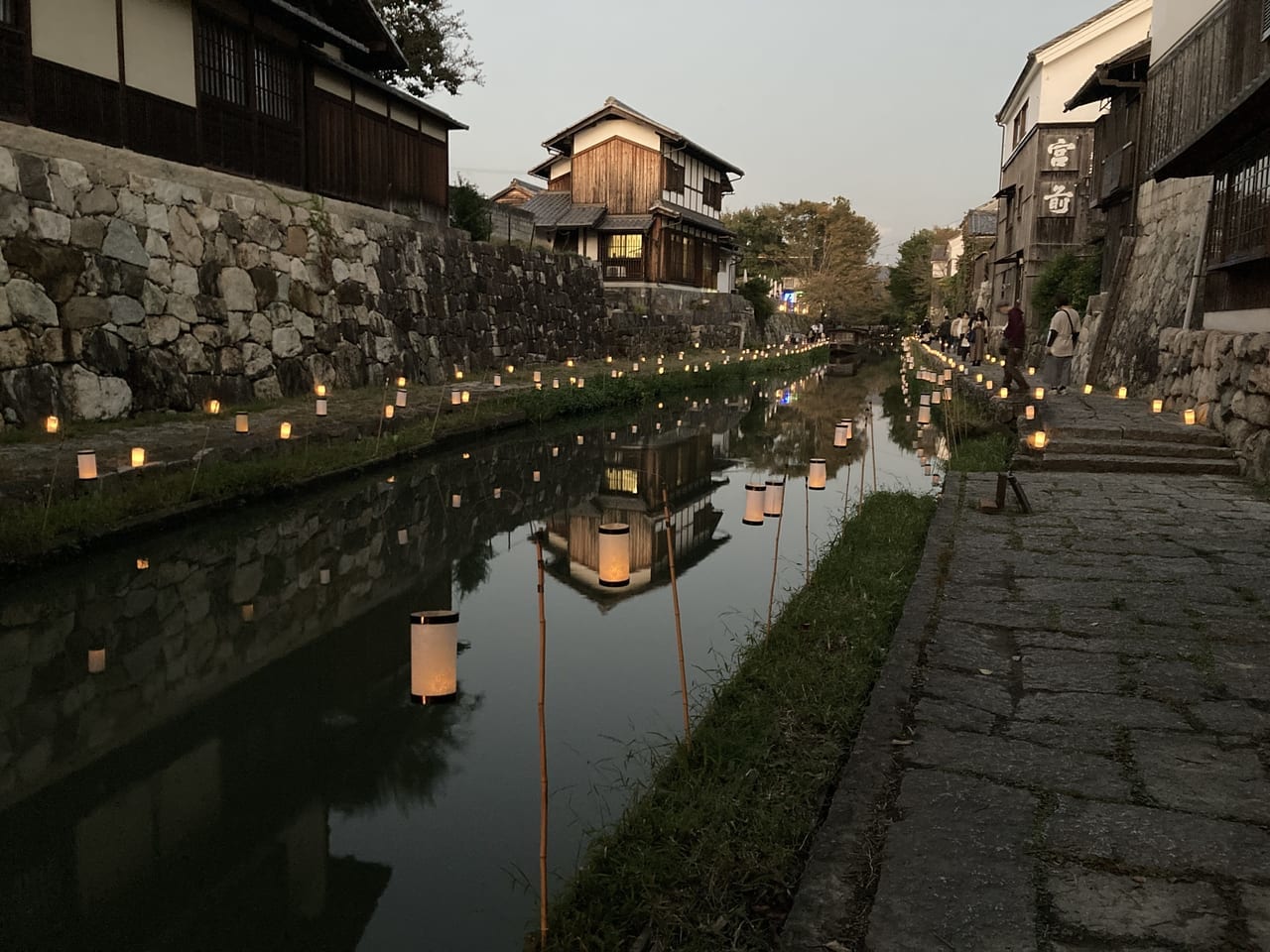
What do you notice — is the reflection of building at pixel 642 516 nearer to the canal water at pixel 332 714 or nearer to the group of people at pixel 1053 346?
the canal water at pixel 332 714

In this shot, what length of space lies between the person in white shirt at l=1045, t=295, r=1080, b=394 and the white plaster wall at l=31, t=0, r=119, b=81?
1552 centimetres

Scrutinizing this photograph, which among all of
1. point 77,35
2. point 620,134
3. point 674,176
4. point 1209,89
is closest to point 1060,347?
point 1209,89

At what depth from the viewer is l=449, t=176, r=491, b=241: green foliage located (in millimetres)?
27500

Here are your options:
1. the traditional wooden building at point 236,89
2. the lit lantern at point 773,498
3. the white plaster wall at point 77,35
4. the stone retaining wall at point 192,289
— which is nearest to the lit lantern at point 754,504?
the lit lantern at point 773,498

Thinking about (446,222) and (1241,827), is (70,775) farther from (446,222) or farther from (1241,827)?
(446,222)

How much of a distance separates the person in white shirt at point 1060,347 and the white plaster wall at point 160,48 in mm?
14858

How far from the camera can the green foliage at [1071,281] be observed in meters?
24.9

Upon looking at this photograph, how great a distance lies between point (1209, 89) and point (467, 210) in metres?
19.2

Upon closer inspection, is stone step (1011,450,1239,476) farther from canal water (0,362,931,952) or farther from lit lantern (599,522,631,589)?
lit lantern (599,522,631,589)

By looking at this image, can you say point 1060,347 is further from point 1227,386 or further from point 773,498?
point 773,498

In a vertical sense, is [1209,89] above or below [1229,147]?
above

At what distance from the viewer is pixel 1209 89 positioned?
551 inches

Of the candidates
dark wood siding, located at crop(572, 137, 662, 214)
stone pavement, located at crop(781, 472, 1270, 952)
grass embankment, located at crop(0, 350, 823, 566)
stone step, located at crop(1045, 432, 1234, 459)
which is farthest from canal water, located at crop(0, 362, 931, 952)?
dark wood siding, located at crop(572, 137, 662, 214)

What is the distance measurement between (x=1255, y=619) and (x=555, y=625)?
4.37m
